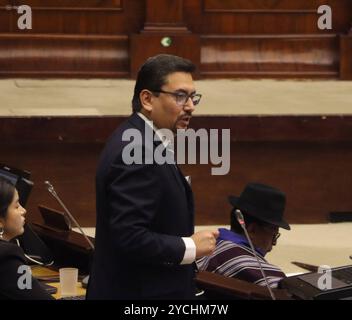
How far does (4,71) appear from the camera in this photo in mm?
6293

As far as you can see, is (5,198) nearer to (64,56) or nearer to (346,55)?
(64,56)

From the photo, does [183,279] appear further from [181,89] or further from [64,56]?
[64,56]

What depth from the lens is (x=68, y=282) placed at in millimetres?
3408

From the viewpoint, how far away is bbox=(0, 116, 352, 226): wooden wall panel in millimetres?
5027

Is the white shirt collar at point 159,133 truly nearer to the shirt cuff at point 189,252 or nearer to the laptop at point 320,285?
the shirt cuff at point 189,252

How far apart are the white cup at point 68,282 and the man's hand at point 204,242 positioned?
3.14 ft

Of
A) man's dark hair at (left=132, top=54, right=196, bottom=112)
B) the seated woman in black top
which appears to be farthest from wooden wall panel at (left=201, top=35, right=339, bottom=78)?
man's dark hair at (left=132, top=54, right=196, bottom=112)

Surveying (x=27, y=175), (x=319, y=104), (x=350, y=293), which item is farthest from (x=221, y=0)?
(x=350, y=293)

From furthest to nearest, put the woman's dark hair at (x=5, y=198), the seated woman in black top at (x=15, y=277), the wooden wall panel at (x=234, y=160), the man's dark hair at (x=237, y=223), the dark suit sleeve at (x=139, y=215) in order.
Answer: the wooden wall panel at (x=234, y=160), the man's dark hair at (x=237, y=223), the woman's dark hair at (x=5, y=198), the seated woman in black top at (x=15, y=277), the dark suit sleeve at (x=139, y=215)

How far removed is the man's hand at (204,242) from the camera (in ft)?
8.17

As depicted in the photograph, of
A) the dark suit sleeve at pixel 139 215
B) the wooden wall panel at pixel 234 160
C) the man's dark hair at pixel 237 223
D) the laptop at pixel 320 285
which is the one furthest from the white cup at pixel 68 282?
the wooden wall panel at pixel 234 160

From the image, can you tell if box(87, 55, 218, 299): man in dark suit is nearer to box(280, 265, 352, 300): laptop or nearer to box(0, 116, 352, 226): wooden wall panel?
box(280, 265, 352, 300): laptop

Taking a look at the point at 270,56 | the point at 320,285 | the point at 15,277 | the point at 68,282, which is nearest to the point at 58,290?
the point at 68,282

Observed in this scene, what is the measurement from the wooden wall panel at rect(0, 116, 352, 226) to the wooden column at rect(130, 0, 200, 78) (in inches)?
51.7
